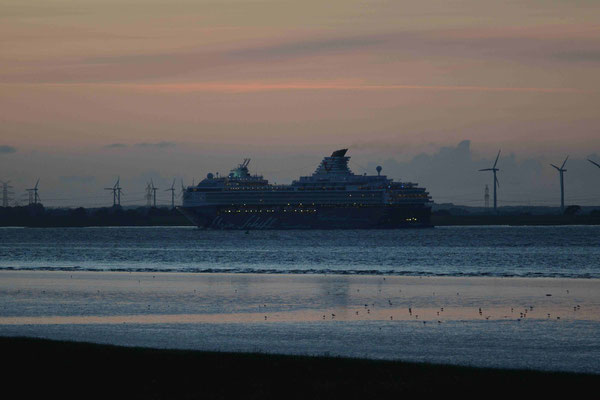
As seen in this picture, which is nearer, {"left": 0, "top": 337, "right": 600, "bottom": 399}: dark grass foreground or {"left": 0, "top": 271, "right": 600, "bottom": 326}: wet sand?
{"left": 0, "top": 337, "right": 600, "bottom": 399}: dark grass foreground

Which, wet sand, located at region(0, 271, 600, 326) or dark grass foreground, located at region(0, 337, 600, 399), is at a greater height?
dark grass foreground, located at region(0, 337, 600, 399)

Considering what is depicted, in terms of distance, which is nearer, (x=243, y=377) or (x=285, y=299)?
(x=243, y=377)

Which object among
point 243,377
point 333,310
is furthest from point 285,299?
point 243,377

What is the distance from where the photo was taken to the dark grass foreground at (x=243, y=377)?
2092 centimetres

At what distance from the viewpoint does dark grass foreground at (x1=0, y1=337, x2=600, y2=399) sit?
2092 cm

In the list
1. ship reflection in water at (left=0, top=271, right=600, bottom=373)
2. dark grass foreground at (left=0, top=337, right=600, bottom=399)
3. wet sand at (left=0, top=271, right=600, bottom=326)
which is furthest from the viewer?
wet sand at (left=0, top=271, right=600, bottom=326)

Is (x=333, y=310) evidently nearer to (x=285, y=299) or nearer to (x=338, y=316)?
(x=338, y=316)

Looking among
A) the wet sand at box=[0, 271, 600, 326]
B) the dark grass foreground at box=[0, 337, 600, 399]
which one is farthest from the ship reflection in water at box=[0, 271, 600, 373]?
the dark grass foreground at box=[0, 337, 600, 399]

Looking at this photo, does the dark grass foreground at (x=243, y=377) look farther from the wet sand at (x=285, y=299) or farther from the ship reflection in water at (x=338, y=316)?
the wet sand at (x=285, y=299)

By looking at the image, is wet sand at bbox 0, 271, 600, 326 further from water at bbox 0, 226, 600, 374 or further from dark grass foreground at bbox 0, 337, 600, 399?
dark grass foreground at bbox 0, 337, 600, 399

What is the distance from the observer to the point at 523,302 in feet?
144

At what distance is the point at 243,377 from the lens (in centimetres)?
2248

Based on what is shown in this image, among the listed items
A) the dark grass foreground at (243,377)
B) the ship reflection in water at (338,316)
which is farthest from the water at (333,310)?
the dark grass foreground at (243,377)

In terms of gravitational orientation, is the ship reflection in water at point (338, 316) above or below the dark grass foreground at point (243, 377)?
below
